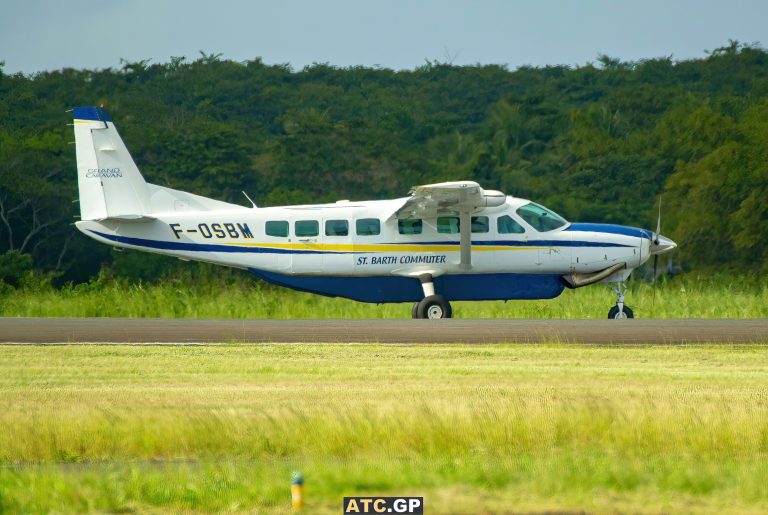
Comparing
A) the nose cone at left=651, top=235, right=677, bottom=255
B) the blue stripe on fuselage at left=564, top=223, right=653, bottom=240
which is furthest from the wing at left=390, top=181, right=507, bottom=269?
the nose cone at left=651, top=235, right=677, bottom=255

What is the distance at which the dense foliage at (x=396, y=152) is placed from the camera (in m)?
47.7

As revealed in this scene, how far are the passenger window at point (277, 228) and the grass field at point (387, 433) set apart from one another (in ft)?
30.7

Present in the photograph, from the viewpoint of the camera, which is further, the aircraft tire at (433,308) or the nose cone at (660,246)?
the nose cone at (660,246)

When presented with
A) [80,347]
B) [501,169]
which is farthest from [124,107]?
[80,347]

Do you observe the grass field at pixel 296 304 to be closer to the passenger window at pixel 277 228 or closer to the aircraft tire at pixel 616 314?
the passenger window at pixel 277 228

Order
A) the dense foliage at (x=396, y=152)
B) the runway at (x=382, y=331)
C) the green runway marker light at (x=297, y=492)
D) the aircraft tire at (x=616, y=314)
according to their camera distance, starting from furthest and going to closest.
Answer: the dense foliage at (x=396, y=152)
the aircraft tire at (x=616, y=314)
the runway at (x=382, y=331)
the green runway marker light at (x=297, y=492)

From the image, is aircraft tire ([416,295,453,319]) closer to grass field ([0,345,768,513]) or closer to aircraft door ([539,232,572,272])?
aircraft door ([539,232,572,272])

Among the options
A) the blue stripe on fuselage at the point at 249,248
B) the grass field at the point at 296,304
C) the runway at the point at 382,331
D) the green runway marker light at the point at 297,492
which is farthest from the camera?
the grass field at the point at 296,304

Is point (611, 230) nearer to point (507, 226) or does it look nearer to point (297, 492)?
point (507, 226)

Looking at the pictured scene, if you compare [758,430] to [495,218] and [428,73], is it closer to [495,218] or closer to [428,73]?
[495,218]

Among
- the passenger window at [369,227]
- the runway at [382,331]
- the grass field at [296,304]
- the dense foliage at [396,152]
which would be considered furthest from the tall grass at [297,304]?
the dense foliage at [396,152]

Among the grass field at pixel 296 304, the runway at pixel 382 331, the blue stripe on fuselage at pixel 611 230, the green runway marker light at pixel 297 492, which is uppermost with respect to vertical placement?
the blue stripe on fuselage at pixel 611 230

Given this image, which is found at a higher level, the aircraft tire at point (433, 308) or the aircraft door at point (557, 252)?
the aircraft door at point (557, 252)

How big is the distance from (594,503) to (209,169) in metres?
46.2
